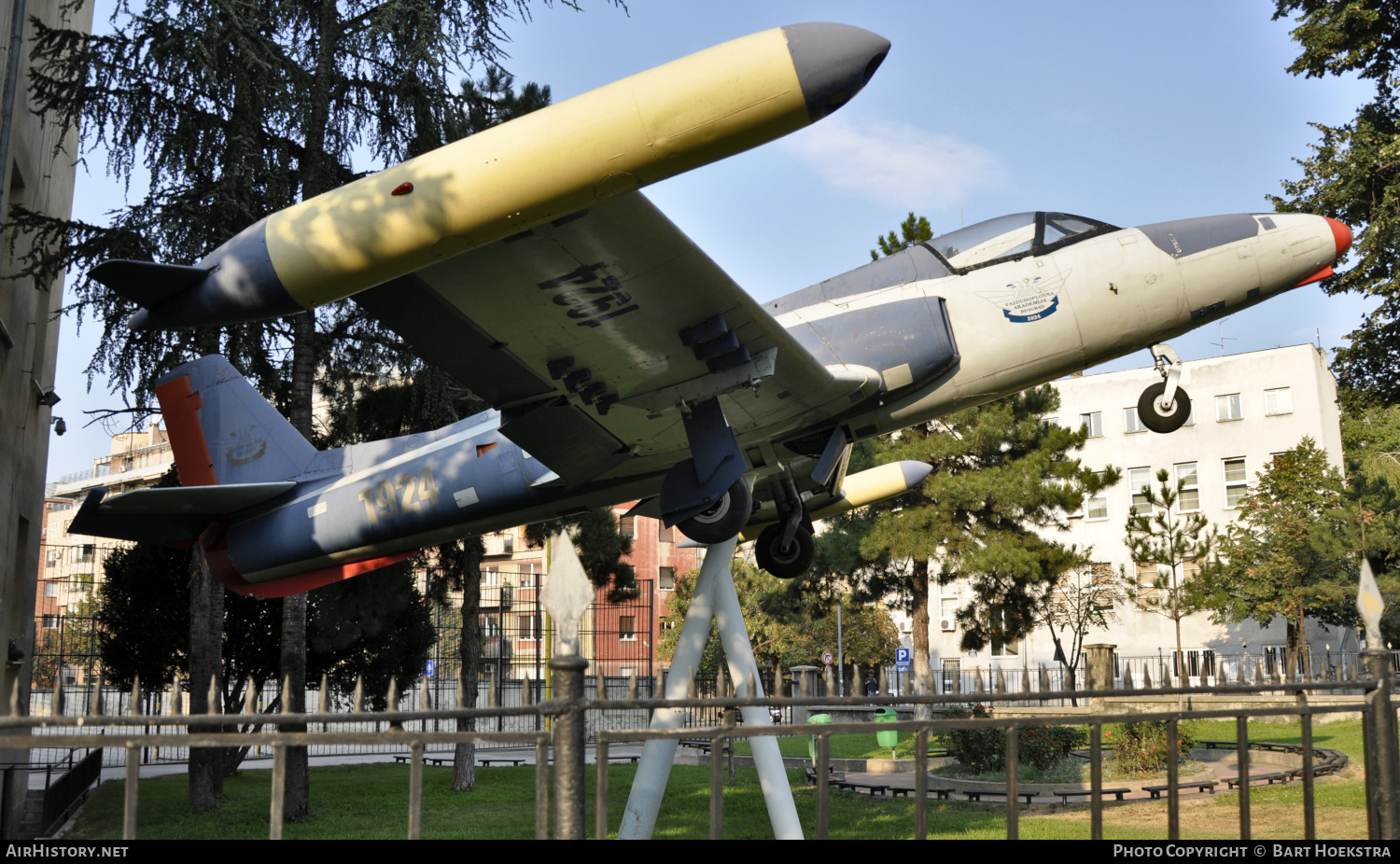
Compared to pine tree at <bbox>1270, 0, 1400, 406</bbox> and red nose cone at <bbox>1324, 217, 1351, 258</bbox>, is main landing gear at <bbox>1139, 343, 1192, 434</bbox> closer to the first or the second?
red nose cone at <bbox>1324, 217, 1351, 258</bbox>

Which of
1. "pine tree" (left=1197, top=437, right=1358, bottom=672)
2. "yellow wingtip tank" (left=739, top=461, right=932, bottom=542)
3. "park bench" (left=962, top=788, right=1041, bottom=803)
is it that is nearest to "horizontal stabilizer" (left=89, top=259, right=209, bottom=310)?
"yellow wingtip tank" (left=739, top=461, right=932, bottom=542)

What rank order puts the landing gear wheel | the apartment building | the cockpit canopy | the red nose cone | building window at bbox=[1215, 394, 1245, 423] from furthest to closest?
building window at bbox=[1215, 394, 1245, 423] < the apartment building < the cockpit canopy < the red nose cone < the landing gear wheel

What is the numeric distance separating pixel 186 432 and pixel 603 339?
7.14 meters

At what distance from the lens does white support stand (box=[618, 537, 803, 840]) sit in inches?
425

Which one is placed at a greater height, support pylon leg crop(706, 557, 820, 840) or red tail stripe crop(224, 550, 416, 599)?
red tail stripe crop(224, 550, 416, 599)

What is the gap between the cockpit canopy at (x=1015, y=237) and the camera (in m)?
10.7

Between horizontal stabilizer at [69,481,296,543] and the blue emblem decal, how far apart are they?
810cm

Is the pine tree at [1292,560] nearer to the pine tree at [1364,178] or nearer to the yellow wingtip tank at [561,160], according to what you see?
the pine tree at [1364,178]

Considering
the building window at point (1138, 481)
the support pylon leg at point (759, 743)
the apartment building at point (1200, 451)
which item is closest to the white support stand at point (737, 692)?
the support pylon leg at point (759, 743)

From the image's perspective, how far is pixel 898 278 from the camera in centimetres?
1088

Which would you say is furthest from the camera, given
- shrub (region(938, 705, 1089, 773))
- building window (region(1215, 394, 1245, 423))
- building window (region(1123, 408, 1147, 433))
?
building window (region(1123, 408, 1147, 433))

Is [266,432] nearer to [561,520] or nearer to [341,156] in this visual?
[341,156]

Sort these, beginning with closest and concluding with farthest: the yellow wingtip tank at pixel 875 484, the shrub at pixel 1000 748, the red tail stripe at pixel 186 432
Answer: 1. the red tail stripe at pixel 186 432
2. the yellow wingtip tank at pixel 875 484
3. the shrub at pixel 1000 748

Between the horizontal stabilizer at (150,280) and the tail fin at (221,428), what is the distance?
6.22 meters
